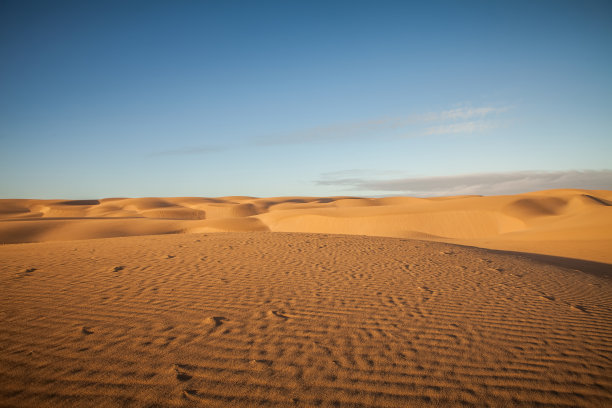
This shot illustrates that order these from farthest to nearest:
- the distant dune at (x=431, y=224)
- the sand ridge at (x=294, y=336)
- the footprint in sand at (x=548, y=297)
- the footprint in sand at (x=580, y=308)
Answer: the distant dune at (x=431, y=224) < the footprint in sand at (x=548, y=297) < the footprint in sand at (x=580, y=308) < the sand ridge at (x=294, y=336)

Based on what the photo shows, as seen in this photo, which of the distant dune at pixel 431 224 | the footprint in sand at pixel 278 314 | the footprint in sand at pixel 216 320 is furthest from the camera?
the distant dune at pixel 431 224

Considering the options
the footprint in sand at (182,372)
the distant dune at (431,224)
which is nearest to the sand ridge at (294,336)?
the footprint in sand at (182,372)

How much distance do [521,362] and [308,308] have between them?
3.41 metres

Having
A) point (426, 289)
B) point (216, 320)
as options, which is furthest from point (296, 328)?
point (426, 289)

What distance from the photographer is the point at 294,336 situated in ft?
15.3

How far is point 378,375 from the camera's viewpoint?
374cm

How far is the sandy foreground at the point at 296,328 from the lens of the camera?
11.3 feet

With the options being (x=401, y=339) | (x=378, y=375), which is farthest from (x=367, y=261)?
(x=378, y=375)

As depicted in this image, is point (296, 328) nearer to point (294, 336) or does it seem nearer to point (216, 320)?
point (294, 336)

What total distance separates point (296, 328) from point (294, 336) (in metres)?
0.27

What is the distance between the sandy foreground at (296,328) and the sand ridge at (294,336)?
2 centimetres

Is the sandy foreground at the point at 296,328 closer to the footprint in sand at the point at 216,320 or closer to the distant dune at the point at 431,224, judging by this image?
the footprint in sand at the point at 216,320

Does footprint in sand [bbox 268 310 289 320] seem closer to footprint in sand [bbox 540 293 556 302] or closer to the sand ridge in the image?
the sand ridge

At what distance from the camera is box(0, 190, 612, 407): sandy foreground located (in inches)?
135
